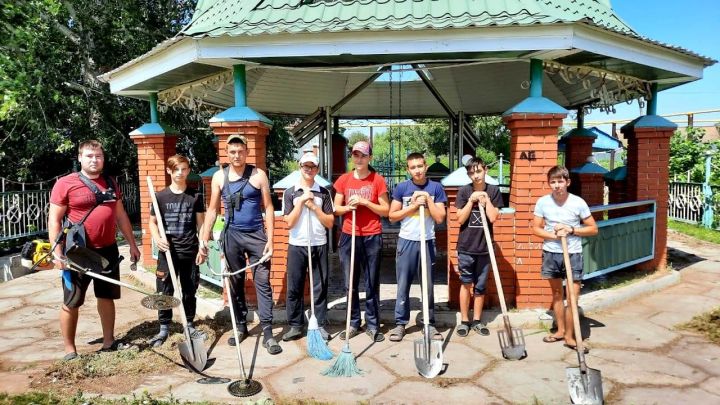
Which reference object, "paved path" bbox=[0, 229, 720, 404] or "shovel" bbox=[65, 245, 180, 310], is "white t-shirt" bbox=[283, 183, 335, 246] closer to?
"paved path" bbox=[0, 229, 720, 404]

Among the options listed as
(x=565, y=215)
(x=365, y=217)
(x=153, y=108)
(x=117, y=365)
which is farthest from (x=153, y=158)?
(x=565, y=215)

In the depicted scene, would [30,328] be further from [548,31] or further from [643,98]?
[643,98]

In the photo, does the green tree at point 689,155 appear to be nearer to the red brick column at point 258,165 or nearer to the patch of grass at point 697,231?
the patch of grass at point 697,231

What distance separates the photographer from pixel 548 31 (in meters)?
4.48

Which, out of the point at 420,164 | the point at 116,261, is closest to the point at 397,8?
the point at 420,164

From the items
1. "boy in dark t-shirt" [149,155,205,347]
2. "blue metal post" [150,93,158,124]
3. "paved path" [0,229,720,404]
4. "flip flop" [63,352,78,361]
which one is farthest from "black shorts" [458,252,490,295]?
"blue metal post" [150,93,158,124]

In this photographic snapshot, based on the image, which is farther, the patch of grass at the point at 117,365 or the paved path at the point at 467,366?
the patch of grass at the point at 117,365

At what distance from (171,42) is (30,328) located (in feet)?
10.7

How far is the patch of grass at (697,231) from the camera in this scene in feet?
32.0

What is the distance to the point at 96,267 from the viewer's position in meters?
3.97

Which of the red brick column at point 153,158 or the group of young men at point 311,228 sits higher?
the red brick column at point 153,158

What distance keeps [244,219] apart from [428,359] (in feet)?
6.09

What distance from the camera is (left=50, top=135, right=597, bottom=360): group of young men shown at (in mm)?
4047

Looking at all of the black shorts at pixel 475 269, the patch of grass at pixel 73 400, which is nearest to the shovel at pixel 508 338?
the black shorts at pixel 475 269
